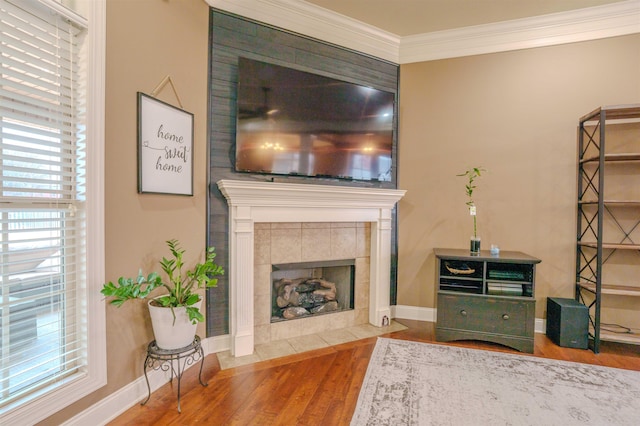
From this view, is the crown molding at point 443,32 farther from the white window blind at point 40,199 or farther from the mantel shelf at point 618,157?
the white window blind at point 40,199

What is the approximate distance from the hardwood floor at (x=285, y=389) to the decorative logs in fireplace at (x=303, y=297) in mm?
445

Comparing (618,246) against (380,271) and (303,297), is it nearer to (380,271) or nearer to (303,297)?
(380,271)

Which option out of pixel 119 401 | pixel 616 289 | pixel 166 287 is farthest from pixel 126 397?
pixel 616 289

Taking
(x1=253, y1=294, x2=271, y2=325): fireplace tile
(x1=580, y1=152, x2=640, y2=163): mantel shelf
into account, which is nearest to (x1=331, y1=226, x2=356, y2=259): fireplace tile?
(x1=253, y1=294, x2=271, y2=325): fireplace tile

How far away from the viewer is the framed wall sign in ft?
6.23

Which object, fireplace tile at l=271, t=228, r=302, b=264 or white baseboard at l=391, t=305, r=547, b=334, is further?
white baseboard at l=391, t=305, r=547, b=334

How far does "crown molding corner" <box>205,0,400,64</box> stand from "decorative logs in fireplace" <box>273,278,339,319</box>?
7.61ft

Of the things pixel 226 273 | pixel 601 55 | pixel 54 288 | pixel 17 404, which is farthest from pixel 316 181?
pixel 601 55

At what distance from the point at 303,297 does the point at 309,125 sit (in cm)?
162

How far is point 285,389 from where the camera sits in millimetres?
2029

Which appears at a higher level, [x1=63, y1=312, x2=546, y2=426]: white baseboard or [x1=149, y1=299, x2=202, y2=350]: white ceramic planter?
[x1=149, y1=299, x2=202, y2=350]: white ceramic planter

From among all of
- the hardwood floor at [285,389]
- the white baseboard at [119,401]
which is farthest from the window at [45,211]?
the hardwood floor at [285,389]

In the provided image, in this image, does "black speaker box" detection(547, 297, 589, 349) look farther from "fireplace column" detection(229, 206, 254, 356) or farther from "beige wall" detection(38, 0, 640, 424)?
"fireplace column" detection(229, 206, 254, 356)

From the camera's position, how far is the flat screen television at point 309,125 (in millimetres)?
2463
